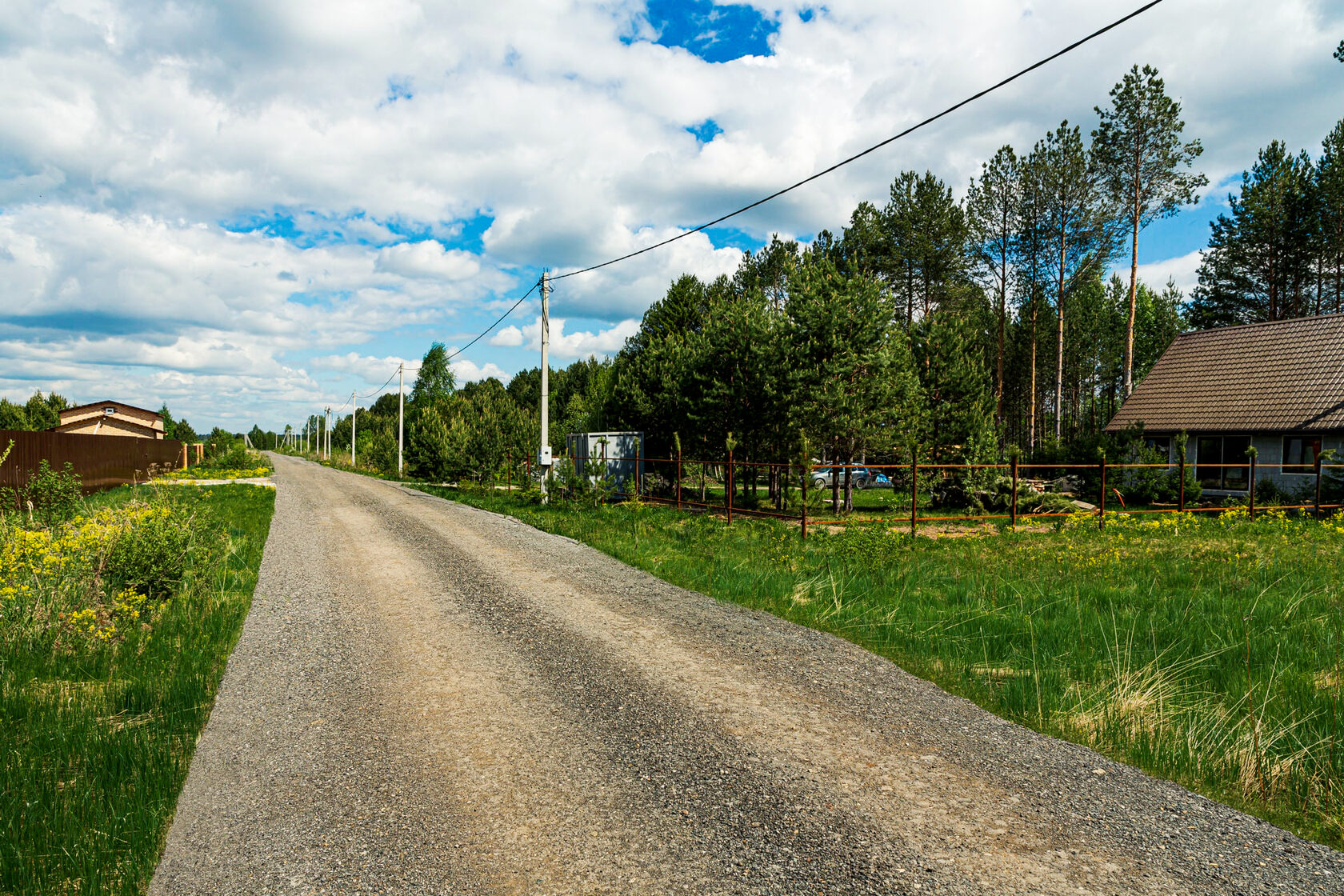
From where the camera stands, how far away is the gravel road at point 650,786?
3.14 meters

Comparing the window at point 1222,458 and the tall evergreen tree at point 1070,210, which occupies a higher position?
the tall evergreen tree at point 1070,210

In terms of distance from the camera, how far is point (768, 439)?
21.3m

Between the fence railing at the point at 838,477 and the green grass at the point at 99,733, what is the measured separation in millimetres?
9669

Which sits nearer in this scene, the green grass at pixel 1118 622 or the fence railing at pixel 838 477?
the green grass at pixel 1118 622

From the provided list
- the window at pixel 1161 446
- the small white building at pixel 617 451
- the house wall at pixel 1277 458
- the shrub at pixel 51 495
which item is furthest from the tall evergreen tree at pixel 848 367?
the shrub at pixel 51 495

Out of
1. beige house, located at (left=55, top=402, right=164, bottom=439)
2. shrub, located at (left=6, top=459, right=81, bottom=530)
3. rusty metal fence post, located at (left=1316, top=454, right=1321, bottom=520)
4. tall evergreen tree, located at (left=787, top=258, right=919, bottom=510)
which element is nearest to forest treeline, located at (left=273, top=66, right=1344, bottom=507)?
tall evergreen tree, located at (left=787, top=258, right=919, bottom=510)

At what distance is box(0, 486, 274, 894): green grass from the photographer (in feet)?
10.5

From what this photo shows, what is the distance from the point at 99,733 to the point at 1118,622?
906 cm

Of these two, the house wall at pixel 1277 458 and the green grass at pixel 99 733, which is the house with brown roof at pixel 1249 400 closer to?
the house wall at pixel 1277 458

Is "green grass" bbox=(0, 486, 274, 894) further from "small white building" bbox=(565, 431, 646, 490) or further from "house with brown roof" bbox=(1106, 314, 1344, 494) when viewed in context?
"house with brown roof" bbox=(1106, 314, 1344, 494)

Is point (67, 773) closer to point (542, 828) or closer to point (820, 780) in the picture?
point (542, 828)

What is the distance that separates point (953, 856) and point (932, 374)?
21.7m

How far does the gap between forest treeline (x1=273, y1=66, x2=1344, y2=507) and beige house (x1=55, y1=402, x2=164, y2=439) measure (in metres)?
29.5

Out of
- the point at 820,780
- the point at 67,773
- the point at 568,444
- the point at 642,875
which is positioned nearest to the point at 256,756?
the point at 67,773
